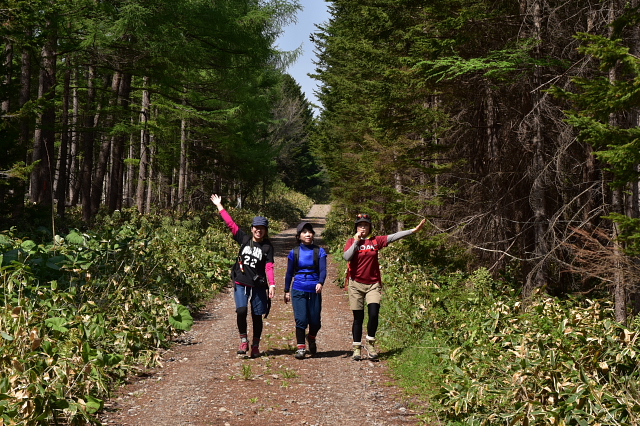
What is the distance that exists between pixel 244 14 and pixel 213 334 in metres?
15.0

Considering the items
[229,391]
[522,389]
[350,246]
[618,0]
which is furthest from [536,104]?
[229,391]

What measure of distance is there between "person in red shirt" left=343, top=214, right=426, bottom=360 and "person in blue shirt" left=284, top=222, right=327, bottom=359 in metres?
0.49

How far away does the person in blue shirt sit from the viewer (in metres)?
8.68

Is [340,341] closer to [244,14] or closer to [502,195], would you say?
[502,195]

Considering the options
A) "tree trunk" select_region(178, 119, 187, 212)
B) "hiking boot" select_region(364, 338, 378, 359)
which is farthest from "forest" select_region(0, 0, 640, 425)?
"tree trunk" select_region(178, 119, 187, 212)

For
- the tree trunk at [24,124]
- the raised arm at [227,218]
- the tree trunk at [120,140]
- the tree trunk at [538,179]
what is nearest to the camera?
the raised arm at [227,218]

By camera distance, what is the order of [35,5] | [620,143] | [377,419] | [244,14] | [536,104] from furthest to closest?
1. [244,14]
2. [35,5]
3. [536,104]
4. [377,419]
5. [620,143]

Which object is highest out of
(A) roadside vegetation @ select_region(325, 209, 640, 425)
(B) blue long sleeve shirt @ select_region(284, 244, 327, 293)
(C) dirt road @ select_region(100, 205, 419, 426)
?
(B) blue long sleeve shirt @ select_region(284, 244, 327, 293)

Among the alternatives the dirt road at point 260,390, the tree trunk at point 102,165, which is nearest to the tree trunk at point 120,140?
the tree trunk at point 102,165

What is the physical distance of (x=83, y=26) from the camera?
662 inches

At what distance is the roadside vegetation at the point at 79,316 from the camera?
5.27 m

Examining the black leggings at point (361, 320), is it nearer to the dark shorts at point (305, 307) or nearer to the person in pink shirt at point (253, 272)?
the dark shorts at point (305, 307)

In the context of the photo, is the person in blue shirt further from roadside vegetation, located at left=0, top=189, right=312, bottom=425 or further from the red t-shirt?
roadside vegetation, located at left=0, top=189, right=312, bottom=425

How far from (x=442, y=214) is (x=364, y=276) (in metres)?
5.55
